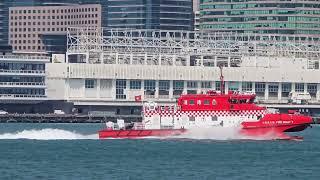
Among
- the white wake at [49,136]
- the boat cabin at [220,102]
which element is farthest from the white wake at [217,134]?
the white wake at [49,136]

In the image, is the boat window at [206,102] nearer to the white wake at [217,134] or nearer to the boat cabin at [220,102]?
the boat cabin at [220,102]

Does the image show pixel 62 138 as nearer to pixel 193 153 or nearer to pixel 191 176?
pixel 193 153

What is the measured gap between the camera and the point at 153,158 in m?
90.9

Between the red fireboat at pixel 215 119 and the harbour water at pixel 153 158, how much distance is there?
3.39 ft

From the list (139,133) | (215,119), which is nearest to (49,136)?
(139,133)

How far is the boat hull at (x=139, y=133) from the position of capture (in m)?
109

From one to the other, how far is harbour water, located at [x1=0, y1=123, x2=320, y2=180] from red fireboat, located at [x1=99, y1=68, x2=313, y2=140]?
1032 mm

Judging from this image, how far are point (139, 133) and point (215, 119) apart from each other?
252 inches

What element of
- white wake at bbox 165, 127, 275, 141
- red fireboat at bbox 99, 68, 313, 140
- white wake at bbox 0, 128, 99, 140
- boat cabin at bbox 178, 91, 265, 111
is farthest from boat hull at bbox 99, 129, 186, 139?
white wake at bbox 0, 128, 99, 140

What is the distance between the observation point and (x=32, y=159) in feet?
295

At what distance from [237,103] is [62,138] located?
15.3 m

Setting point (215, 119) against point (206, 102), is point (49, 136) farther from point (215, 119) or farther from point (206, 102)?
point (215, 119)

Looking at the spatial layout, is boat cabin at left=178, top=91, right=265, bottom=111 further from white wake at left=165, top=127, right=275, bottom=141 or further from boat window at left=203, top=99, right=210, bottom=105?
white wake at left=165, top=127, right=275, bottom=141

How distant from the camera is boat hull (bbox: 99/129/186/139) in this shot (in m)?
109
